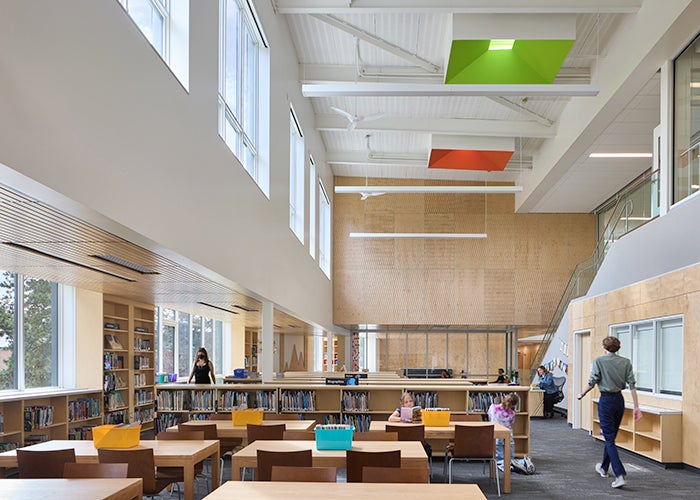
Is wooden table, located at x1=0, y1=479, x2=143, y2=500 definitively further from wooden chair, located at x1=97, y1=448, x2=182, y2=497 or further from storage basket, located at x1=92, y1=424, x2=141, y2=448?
storage basket, located at x1=92, y1=424, x2=141, y2=448

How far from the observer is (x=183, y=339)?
2033 cm

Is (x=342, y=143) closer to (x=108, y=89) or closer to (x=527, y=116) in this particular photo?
(x=527, y=116)

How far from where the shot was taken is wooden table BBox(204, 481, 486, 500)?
4.06 m

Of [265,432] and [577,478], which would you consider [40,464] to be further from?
[577,478]

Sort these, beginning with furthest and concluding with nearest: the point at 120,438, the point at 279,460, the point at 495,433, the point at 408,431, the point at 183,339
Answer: the point at 183,339, the point at 495,433, the point at 408,431, the point at 120,438, the point at 279,460

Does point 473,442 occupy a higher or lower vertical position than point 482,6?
lower

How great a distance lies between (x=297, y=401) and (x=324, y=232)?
11.3m

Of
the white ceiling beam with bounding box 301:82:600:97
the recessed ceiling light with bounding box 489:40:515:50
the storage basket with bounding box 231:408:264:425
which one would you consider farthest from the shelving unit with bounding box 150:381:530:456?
the recessed ceiling light with bounding box 489:40:515:50

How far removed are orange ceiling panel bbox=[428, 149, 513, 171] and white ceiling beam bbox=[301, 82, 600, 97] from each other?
6.93 metres

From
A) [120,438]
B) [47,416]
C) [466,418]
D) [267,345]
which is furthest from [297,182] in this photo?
[120,438]

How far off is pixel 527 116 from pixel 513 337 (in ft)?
32.6

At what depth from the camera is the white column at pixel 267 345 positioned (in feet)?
39.9

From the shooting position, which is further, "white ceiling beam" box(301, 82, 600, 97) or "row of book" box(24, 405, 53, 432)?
"white ceiling beam" box(301, 82, 600, 97)

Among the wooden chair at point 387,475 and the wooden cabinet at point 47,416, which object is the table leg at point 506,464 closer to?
the wooden chair at point 387,475
